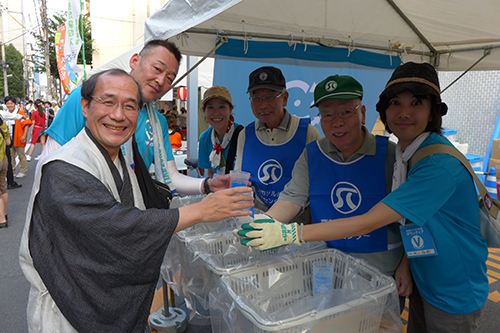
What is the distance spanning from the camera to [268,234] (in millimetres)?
1448

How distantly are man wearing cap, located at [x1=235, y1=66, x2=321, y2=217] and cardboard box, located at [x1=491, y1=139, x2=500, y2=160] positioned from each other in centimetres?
569

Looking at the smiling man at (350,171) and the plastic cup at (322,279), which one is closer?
the plastic cup at (322,279)

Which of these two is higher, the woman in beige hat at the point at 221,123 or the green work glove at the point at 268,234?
the woman in beige hat at the point at 221,123

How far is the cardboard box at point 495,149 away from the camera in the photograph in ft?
21.0

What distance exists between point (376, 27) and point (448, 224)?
9.66 feet

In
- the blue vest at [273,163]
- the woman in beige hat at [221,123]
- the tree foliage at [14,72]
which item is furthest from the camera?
the tree foliage at [14,72]

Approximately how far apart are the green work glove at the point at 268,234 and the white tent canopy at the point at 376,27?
2055 mm

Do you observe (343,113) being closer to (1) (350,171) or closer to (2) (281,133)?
(1) (350,171)

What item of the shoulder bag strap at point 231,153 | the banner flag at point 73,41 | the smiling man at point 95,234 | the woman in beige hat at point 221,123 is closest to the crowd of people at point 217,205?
the smiling man at point 95,234

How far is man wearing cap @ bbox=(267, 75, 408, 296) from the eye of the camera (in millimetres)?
1738

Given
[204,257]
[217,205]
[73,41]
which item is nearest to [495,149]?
[204,257]

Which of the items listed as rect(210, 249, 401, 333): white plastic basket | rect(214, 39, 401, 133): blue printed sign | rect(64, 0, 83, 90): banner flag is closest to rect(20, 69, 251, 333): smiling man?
rect(210, 249, 401, 333): white plastic basket

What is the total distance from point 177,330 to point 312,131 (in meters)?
2.06

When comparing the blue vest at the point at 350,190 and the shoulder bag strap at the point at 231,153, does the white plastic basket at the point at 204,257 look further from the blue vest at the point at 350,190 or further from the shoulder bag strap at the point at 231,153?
the shoulder bag strap at the point at 231,153
